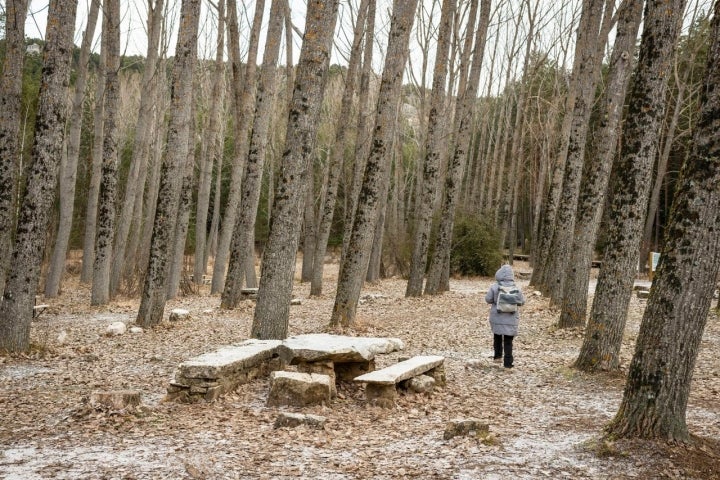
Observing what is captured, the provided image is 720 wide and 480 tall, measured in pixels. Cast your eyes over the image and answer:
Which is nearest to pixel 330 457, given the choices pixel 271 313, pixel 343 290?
pixel 271 313

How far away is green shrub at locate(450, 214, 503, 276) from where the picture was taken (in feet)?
89.0

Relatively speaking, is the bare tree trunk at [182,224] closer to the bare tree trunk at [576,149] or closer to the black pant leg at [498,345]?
the bare tree trunk at [576,149]

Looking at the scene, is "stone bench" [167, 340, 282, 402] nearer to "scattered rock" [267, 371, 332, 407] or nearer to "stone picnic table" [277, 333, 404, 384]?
"stone picnic table" [277, 333, 404, 384]

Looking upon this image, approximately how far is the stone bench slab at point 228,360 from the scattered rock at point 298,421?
1.15m

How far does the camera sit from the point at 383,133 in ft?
40.0

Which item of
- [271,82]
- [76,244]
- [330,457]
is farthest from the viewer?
[76,244]

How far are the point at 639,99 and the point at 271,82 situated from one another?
341 inches

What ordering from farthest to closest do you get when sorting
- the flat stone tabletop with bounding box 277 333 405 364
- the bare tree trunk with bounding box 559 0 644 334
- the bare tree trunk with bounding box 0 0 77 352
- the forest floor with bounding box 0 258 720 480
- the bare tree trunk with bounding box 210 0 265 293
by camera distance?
the bare tree trunk with bounding box 210 0 265 293, the bare tree trunk with bounding box 559 0 644 334, the bare tree trunk with bounding box 0 0 77 352, the flat stone tabletop with bounding box 277 333 405 364, the forest floor with bounding box 0 258 720 480

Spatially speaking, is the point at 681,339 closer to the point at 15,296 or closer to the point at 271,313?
the point at 271,313

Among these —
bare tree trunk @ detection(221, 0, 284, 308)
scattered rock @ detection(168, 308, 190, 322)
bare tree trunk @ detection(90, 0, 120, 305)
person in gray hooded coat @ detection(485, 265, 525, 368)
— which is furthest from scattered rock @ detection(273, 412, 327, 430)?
bare tree trunk @ detection(90, 0, 120, 305)

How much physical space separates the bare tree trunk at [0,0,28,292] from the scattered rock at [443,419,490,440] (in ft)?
23.9

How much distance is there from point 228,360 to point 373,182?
5417 mm

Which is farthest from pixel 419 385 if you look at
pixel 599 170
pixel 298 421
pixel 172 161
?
pixel 172 161

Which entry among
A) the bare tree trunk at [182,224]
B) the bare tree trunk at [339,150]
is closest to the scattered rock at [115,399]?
the bare tree trunk at [182,224]
